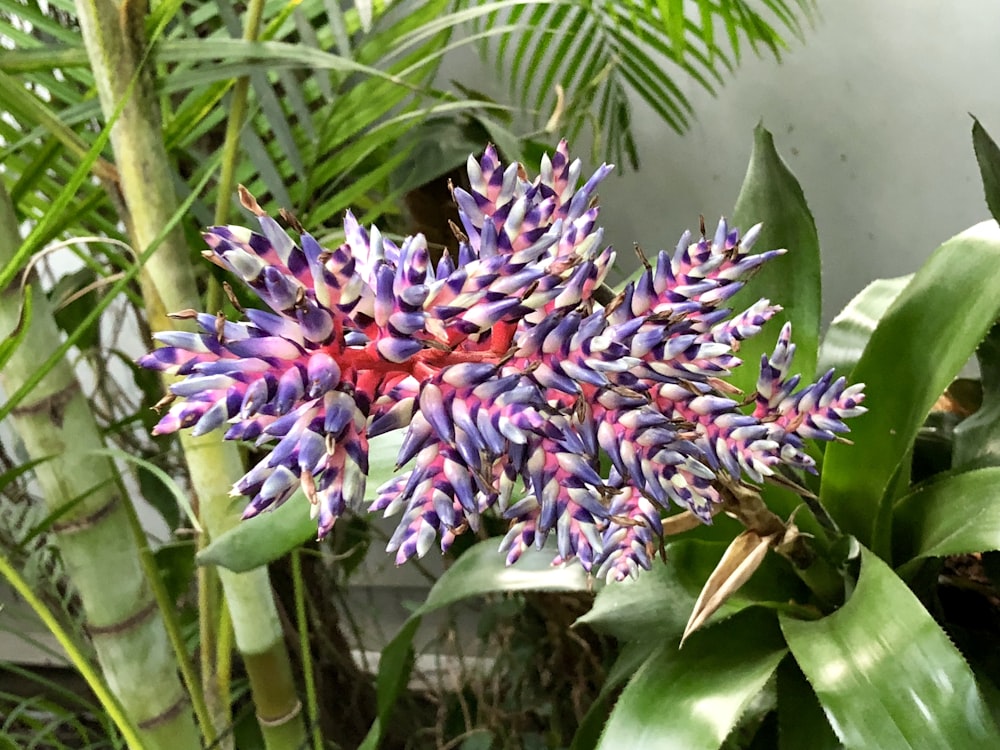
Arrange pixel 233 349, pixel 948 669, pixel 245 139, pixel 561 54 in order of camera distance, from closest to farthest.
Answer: pixel 233 349 < pixel 948 669 < pixel 245 139 < pixel 561 54

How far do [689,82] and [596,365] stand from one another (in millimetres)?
854

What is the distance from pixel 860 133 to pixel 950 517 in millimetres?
611

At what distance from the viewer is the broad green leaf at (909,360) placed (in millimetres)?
424

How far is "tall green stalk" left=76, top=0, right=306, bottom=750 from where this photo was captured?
0.42 meters

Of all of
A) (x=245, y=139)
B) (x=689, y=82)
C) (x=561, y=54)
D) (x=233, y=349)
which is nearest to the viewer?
(x=233, y=349)

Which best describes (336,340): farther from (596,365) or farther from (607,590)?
(607,590)

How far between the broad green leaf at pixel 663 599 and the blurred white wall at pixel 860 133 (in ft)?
2.03

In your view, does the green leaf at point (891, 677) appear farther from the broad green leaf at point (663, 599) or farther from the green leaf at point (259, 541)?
the green leaf at point (259, 541)

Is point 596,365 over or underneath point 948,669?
over

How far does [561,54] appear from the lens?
844mm

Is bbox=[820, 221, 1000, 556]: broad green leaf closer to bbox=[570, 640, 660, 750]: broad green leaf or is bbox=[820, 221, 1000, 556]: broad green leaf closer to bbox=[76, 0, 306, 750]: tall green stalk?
bbox=[570, 640, 660, 750]: broad green leaf

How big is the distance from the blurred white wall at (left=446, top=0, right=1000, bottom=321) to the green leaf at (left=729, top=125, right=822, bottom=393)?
48 centimetres

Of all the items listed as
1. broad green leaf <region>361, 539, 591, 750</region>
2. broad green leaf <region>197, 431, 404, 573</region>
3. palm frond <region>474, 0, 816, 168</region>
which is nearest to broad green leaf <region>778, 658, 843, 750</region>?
broad green leaf <region>361, 539, 591, 750</region>

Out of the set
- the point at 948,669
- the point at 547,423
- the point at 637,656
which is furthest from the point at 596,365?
the point at 637,656
